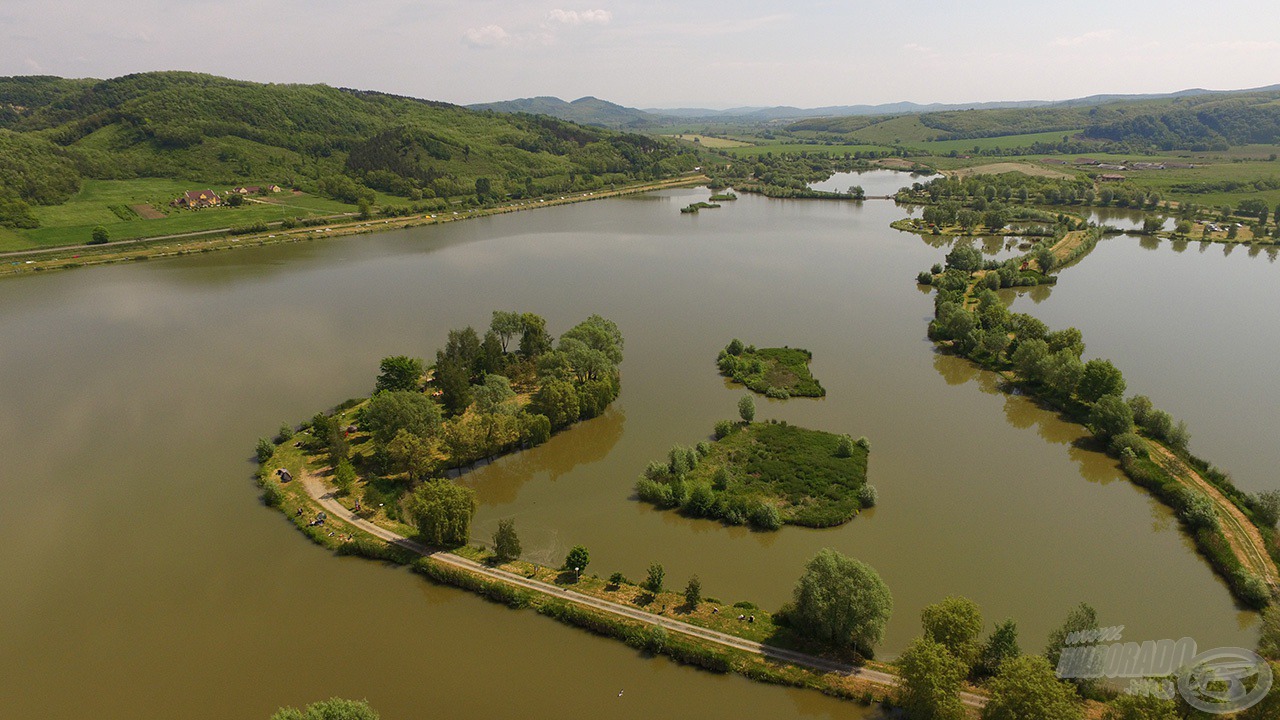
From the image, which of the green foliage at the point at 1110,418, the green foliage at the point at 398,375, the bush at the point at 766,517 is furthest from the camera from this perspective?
the green foliage at the point at 398,375

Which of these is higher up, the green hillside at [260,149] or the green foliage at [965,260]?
the green hillside at [260,149]

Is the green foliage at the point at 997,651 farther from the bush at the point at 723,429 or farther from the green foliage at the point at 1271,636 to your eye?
the bush at the point at 723,429

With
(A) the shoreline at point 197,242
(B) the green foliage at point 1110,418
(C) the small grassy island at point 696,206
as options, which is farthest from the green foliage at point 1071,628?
(A) the shoreline at point 197,242

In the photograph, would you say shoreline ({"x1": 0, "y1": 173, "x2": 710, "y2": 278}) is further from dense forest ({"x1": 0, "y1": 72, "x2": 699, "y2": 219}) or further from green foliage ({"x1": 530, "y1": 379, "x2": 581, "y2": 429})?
green foliage ({"x1": 530, "y1": 379, "x2": 581, "y2": 429})

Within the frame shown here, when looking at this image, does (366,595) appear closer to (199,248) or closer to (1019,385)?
(1019,385)

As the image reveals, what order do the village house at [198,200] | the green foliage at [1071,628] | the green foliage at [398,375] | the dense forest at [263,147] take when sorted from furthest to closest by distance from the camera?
the dense forest at [263,147] → the village house at [198,200] → the green foliage at [398,375] → the green foliage at [1071,628]

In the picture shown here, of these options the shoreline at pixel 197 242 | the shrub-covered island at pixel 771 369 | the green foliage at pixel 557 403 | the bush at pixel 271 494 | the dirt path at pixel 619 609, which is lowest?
the dirt path at pixel 619 609

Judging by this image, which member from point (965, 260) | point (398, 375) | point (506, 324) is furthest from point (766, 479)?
point (965, 260)

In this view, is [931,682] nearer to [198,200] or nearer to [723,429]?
[723,429]
